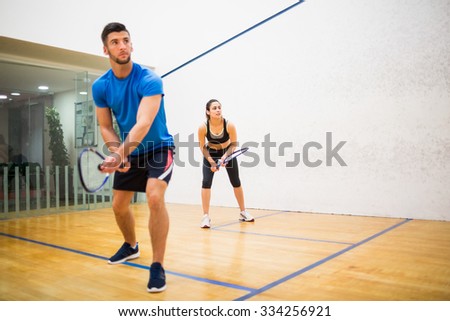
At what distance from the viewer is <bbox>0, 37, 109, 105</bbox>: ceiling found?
439 centimetres

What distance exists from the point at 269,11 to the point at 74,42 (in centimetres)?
230

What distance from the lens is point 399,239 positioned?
286cm

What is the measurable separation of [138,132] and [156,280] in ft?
2.15

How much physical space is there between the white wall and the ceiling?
9.7 inches

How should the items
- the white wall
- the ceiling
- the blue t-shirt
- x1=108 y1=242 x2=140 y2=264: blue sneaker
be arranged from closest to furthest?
1. the blue t-shirt
2. x1=108 y1=242 x2=140 y2=264: blue sneaker
3. the white wall
4. the ceiling

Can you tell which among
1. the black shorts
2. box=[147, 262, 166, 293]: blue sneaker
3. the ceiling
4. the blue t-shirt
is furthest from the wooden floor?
the ceiling

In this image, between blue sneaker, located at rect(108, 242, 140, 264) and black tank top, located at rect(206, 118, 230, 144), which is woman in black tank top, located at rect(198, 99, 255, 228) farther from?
blue sneaker, located at rect(108, 242, 140, 264)

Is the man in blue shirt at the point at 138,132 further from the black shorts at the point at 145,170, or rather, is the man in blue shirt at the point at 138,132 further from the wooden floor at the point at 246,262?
the wooden floor at the point at 246,262

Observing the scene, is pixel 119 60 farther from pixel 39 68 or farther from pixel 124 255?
pixel 39 68

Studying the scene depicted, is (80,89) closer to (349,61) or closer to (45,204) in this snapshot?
(45,204)

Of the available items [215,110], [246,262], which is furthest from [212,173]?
[246,262]

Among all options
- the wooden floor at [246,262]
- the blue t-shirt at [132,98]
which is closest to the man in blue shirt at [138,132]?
the blue t-shirt at [132,98]

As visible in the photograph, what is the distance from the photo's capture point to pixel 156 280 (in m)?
1.73

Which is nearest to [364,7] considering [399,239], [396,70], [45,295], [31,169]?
[396,70]
